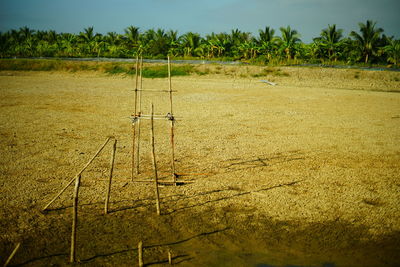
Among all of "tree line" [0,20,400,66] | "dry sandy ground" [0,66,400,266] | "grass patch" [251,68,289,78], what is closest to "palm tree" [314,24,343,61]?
"tree line" [0,20,400,66]

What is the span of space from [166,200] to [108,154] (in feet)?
10.3

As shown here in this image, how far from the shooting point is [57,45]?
45.2 m

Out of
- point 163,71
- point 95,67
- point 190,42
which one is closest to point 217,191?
point 163,71

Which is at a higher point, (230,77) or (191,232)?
(230,77)

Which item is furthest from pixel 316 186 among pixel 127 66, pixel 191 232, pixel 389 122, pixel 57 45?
pixel 57 45

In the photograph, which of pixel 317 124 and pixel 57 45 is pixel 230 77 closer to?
pixel 317 124

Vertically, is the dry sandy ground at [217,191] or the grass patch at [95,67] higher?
the grass patch at [95,67]

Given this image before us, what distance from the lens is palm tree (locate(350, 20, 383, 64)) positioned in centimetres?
3381

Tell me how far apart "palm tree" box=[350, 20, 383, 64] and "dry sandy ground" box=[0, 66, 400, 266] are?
937 inches

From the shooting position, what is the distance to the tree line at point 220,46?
3484cm

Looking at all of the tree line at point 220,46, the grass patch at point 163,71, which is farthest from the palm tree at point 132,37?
the grass patch at point 163,71

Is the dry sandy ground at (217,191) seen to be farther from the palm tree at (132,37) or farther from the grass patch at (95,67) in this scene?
the palm tree at (132,37)

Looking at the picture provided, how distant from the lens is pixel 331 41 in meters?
34.9

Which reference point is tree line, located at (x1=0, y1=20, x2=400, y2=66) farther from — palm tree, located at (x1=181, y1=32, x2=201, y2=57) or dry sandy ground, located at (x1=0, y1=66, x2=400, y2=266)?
dry sandy ground, located at (x1=0, y1=66, x2=400, y2=266)
